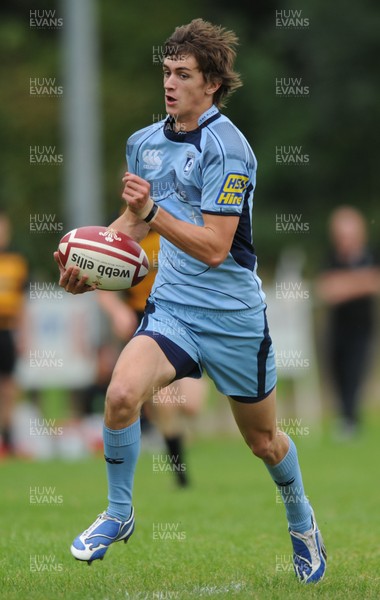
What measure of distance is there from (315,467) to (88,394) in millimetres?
3940

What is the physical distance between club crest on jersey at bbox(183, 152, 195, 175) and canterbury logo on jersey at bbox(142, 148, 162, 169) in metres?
0.16

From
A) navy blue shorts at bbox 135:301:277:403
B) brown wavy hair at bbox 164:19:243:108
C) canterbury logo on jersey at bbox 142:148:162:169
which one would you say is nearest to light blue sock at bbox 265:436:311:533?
navy blue shorts at bbox 135:301:277:403

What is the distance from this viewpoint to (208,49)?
18.6ft

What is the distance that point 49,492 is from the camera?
31.4 feet

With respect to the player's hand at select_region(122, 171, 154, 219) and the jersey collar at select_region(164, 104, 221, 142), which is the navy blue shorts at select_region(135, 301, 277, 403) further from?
the jersey collar at select_region(164, 104, 221, 142)

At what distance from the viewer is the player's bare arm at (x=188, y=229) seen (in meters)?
5.27

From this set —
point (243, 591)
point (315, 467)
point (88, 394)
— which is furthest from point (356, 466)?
point (243, 591)

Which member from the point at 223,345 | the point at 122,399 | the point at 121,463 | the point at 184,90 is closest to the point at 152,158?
the point at 184,90

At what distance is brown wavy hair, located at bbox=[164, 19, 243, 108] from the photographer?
18.5ft

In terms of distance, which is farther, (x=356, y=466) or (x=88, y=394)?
(x=88, y=394)

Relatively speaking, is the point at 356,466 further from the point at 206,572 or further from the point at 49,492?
the point at 206,572

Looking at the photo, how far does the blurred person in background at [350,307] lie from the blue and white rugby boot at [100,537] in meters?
9.70

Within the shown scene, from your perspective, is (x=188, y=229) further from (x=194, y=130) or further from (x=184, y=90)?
(x=184, y=90)

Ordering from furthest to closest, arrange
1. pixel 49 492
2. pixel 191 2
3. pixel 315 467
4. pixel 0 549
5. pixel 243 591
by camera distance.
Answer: pixel 191 2 < pixel 315 467 < pixel 49 492 < pixel 0 549 < pixel 243 591
